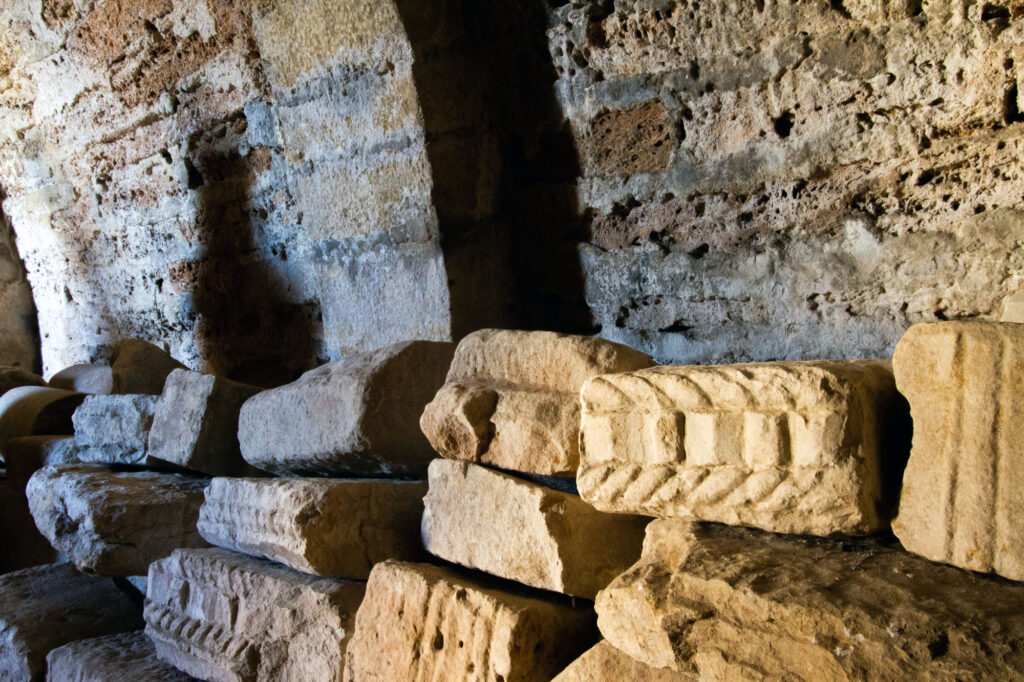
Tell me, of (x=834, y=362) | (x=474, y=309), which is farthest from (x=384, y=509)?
(x=834, y=362)

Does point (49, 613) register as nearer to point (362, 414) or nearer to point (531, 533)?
point (362, 414)

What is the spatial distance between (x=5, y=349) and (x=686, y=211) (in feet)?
15.2

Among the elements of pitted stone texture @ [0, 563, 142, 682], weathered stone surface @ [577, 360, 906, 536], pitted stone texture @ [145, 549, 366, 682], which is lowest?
pitted stone texture @ [0, 563, 142, 682]

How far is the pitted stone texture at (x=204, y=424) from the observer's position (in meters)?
2.44

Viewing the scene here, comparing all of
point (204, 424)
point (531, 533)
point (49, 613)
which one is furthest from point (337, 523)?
point (49, 613)

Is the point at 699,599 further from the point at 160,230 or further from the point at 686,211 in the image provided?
the point at 160,230

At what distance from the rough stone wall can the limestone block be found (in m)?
0.74

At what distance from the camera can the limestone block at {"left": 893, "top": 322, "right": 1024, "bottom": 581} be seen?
95 cm

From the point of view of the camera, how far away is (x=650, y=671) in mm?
1198

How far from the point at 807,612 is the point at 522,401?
0.66 m

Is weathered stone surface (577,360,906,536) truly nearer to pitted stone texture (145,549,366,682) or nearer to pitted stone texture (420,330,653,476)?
pitted stone texture (420,330,653,476)

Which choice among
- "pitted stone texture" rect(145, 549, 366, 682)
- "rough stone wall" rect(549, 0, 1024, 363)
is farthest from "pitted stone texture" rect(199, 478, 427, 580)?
"rough stone wall" rect(549, 0, 1024, 363)

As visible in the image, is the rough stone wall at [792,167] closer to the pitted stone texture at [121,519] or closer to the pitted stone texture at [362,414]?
the pitted stone texture at [362,414]

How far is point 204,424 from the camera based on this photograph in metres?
2.43
